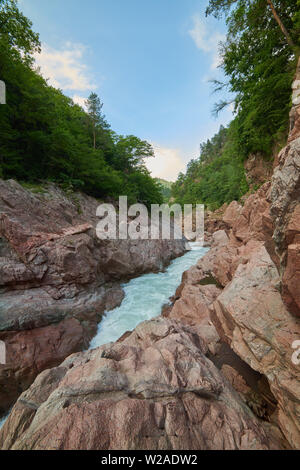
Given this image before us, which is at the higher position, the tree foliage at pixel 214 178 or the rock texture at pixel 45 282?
the tree foliage at pixel 214 178

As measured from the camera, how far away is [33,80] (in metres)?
9.39

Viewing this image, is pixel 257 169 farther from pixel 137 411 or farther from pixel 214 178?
pixel 214 178

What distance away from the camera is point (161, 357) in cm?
288

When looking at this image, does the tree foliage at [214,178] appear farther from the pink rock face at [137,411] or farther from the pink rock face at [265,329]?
the pink rock face at [137,411]

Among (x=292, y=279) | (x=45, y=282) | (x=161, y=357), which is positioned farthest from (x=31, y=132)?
(x=292, y=279)

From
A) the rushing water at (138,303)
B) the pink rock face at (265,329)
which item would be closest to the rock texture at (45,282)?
the rushing water at (138,303)

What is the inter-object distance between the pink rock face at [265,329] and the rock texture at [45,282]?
5057 mm

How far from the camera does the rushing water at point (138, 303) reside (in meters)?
6.42

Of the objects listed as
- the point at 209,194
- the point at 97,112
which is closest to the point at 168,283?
the point at 97,112

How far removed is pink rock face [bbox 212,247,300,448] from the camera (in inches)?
97.0

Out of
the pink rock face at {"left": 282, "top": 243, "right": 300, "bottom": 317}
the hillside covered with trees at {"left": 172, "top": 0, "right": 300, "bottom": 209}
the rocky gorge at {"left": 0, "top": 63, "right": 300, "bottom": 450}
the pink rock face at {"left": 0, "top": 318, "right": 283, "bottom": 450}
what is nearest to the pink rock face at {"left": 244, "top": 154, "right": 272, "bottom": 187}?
the hillside covered with trees at {"left": 172, "top": 0, "right": 300, "bottom": 209}

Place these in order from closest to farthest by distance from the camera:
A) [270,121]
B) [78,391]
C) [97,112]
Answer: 1. [78,391]
2. [270,121]
3. [97,112]

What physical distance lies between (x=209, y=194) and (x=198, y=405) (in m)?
41.7
